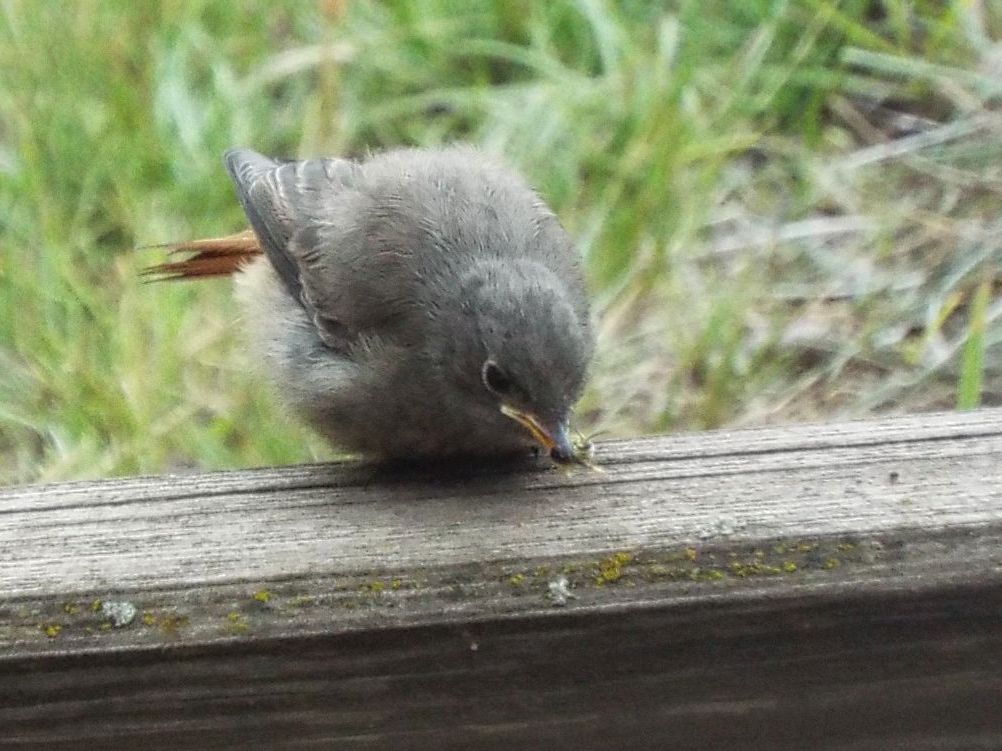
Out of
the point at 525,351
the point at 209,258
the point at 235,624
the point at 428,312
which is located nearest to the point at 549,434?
the point at 525,351

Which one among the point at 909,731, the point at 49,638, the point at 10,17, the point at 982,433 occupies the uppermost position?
the point at 10,17

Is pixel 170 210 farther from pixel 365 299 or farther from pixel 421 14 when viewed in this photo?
pixel 365 299

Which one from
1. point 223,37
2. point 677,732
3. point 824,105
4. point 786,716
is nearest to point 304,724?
point 677,732

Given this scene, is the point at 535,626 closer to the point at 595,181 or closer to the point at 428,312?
the point at 428,312

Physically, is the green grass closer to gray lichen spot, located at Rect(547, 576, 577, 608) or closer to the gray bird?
the gray bird

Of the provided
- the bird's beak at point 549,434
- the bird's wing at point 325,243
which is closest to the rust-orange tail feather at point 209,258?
the bird's wing at point 325,243

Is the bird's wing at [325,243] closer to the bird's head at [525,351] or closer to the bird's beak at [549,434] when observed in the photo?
the bird's head at [525,351]

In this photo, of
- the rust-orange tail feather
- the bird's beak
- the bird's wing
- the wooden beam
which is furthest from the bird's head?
the rust-orange tail feather
